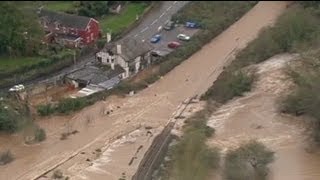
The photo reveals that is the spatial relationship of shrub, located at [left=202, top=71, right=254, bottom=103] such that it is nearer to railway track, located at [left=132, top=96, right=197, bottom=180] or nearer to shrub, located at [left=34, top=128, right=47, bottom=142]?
railway track, located at [left=132, top=96, right=197, bottom=180]

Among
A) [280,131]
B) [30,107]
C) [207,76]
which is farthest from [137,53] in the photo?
[280,131]

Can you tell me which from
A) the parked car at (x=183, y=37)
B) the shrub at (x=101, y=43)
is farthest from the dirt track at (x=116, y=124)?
the shrub at (x=101, y=43)

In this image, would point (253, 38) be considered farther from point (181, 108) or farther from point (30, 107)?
point (30, 107)

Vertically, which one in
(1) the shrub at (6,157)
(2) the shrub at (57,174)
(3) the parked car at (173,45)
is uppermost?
(3) the parked car at (173,45)

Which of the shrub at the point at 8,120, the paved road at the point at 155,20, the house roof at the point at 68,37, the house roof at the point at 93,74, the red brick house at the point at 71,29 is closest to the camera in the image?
the shrub at the point at 8,120

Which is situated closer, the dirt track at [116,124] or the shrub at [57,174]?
the shrub at [57,174]

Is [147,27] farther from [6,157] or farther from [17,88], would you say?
[6,157]

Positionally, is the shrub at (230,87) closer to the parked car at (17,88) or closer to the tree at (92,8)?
the parked car at (17,88)
